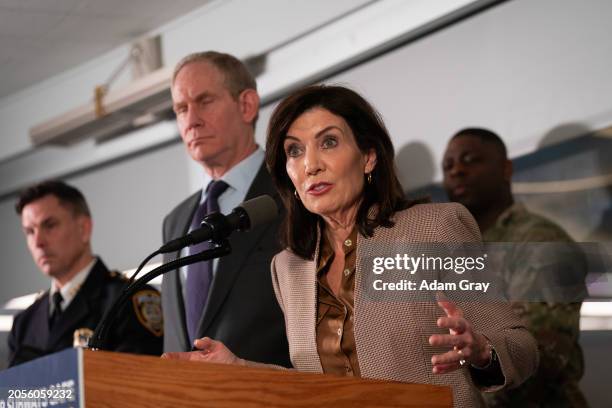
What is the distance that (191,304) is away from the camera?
9.32 feet

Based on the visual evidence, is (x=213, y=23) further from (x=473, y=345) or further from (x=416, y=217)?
(x=473, y=345)

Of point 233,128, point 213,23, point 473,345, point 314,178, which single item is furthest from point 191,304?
point 213,23

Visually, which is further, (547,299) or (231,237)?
(547,299)

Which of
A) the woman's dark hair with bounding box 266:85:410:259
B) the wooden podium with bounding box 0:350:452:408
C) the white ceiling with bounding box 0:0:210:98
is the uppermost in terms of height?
the white ceiling with bounding box 0:0:210:98

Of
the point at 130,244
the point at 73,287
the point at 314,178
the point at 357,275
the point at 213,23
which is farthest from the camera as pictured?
the point at 130,244

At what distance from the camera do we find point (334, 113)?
2.28 metres

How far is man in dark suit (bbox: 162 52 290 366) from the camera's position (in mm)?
2635

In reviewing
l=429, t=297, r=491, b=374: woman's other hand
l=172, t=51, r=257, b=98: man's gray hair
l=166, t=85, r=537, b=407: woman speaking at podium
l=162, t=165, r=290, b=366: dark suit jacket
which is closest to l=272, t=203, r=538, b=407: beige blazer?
l=166, t=85, r=537, b=407: woman speaking at podium

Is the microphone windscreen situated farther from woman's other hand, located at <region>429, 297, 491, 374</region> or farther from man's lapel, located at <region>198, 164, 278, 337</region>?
man's lapel, located at <region>198, 164, 278, 337</region>

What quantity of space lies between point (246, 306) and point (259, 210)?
694mm

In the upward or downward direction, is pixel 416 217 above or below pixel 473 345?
above

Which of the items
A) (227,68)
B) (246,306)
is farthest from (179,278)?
(227,68)

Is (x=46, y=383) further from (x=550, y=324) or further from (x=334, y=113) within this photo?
(x=550, y=324)

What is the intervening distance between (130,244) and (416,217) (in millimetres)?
3694
